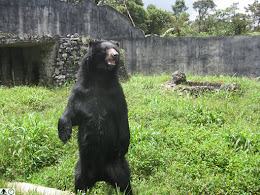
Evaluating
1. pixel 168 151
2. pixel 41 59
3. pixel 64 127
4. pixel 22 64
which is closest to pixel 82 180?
pixel 64 127

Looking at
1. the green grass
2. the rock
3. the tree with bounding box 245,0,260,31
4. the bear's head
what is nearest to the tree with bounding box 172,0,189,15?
the tree with bounding box 245,0,260,31

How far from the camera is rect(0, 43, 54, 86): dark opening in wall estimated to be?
1056 cm

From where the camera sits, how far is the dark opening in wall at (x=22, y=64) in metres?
10.6

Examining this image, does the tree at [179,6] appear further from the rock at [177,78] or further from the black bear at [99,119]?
the black bear at [99,119]

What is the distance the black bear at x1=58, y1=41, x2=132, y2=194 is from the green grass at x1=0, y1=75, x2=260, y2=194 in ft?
1.64

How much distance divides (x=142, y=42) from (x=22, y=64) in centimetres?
598

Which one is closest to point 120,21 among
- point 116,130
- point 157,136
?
point 157,136

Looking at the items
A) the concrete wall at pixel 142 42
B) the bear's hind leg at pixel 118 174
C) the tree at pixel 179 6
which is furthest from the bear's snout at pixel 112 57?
the tree at pixel 179 6

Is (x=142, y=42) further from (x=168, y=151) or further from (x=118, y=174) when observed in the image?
(x=118, y=174)

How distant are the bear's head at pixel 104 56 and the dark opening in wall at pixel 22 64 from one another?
27.0 feet

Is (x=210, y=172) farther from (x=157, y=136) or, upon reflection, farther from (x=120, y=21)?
(x=120, y=21)

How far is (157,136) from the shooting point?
4.79 metres

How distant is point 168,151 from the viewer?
14.3 feet

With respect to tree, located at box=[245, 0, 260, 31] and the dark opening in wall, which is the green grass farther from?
tree, located at box=[245, 0, 260, 31]
